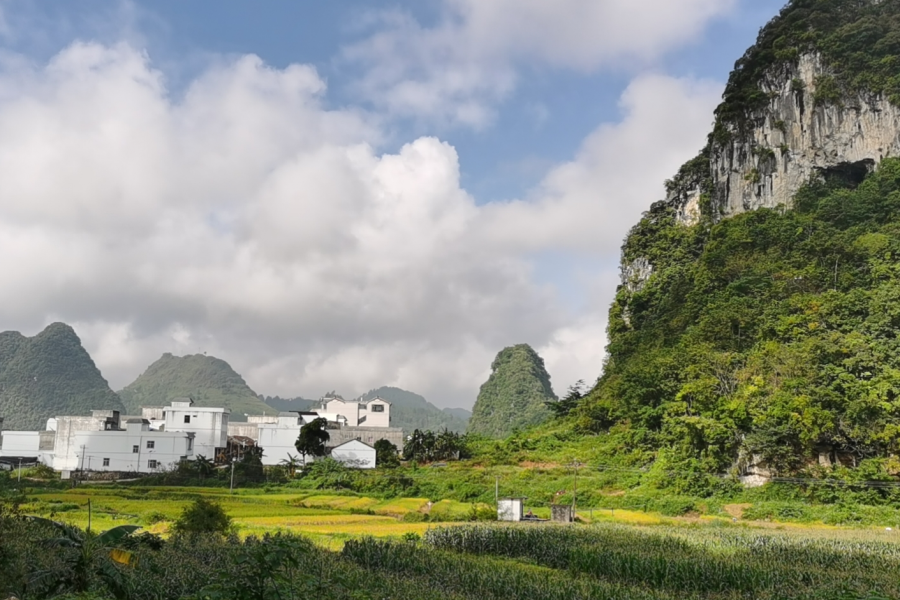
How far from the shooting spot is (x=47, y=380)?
5276 inches

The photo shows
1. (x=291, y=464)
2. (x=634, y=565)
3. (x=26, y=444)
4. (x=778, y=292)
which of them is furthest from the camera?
(x=26, y=444)

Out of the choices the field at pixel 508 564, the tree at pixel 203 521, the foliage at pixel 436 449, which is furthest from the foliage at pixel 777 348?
the tree at pixel 203 521

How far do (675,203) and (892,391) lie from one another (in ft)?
132

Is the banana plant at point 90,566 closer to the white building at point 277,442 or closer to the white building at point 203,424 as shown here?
the white building at point 277,442

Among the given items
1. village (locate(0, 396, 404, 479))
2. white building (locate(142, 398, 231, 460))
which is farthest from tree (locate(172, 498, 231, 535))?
white building (locate(142, 398, 231, 460))

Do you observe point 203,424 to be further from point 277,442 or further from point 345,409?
point 345,409

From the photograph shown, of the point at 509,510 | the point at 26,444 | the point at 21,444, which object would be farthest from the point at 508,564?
the point at 21,444

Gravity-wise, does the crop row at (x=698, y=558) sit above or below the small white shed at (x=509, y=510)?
above

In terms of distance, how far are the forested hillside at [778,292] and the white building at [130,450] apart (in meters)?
31.9

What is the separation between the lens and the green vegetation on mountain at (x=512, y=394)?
105 m

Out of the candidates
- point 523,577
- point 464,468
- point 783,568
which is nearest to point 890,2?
point 464,468

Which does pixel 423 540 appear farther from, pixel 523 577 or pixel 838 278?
pixel 838 278

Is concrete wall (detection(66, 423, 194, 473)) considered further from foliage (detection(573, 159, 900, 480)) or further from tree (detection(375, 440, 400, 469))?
foliage (detection(573, 159, 900, 480))

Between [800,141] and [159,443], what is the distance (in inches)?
2218
